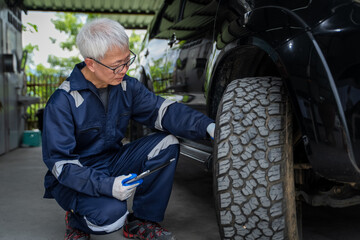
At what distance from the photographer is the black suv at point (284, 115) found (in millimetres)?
1238

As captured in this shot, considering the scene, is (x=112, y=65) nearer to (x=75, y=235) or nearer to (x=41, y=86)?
(x=75, y=235)

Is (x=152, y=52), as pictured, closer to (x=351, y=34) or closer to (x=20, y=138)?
(x=351, y=34)

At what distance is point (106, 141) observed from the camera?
197 centimetres

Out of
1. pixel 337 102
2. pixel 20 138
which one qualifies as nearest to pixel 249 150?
pixel 337 102

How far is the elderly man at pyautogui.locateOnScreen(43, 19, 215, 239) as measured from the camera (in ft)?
5.66

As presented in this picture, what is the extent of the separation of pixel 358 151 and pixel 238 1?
0.87 metres

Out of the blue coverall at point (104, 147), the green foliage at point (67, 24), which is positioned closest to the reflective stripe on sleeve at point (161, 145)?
the blue coverall at point (104, 147)

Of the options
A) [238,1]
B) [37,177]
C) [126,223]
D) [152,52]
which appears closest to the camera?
[238,1]

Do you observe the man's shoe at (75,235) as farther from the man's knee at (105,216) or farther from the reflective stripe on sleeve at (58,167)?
the reflective stripe on sleeve at (58,167)

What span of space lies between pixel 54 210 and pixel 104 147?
83 centimetres

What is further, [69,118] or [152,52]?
[152,52]

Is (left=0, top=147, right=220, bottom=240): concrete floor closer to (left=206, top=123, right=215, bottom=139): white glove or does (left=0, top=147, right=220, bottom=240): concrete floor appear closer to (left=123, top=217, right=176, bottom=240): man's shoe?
(left=123, top=217, right=176, bottom=240): man's shoe

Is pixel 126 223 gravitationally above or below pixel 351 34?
below

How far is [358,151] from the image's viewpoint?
1.24m
